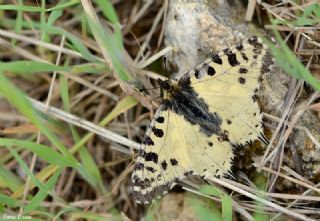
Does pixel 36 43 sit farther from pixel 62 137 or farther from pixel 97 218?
pixel 97 218

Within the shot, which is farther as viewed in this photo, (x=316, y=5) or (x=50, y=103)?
(x=50, y=103)

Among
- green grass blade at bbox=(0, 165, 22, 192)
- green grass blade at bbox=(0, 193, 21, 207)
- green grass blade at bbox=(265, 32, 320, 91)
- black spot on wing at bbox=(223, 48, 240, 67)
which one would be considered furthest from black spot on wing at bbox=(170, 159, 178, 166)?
green grass blade at bbox=(0, 165, 22, 192)

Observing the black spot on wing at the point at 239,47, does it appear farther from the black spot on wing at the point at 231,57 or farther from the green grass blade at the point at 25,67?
the green grass blade at the point at 25,67

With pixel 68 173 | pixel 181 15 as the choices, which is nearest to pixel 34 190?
pixel 68 173

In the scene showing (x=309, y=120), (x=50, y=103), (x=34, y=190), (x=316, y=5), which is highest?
(x=316, y=5)

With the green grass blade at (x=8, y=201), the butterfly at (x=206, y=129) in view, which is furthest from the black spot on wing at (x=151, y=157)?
the green grass blade at (x=8, y=201)

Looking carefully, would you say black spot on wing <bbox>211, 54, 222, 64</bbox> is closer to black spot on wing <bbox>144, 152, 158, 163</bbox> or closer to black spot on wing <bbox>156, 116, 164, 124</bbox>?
black spot on wing <bbox>156, 116, 164, 124</bbox>

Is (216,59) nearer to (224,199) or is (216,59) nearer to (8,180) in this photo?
(224,199)

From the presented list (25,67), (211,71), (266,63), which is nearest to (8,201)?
(25,67)
